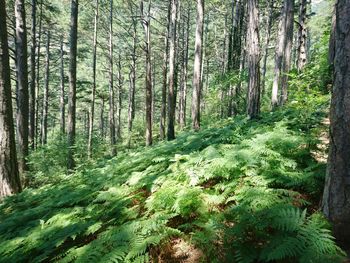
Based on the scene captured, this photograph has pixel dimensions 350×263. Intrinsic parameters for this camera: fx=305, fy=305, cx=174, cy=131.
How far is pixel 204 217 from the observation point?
369 centimetres

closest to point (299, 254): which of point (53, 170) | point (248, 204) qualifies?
point (248, 204)

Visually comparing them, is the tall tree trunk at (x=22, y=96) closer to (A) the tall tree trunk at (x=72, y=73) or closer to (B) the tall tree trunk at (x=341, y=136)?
(A) the tall tree trunk at (x=72, y=73)

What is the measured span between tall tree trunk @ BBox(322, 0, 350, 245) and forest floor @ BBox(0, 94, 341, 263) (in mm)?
235

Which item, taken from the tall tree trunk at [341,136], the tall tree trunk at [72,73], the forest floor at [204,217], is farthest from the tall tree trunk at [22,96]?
the tall tree trunk at [341,136]

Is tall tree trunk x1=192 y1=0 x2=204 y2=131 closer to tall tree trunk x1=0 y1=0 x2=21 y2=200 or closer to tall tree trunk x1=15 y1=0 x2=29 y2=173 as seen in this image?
tall tree trunk x1=15 y1=0 x2=29 y2=173

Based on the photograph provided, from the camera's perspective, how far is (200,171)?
4836mm

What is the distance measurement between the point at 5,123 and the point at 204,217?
6.13 meters

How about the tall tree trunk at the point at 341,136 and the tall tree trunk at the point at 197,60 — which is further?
the tall tree trunk at the point at 197,60

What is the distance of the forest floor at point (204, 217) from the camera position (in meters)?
2.82

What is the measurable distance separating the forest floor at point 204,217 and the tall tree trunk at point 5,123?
1.73 metres

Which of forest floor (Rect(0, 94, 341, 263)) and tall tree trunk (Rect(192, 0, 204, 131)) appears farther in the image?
tall tree trunk (Rect(192, 0, 204, 131))

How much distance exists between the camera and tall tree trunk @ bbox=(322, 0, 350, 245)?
278 cm

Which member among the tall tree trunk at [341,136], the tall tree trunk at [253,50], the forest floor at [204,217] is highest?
the tall tree trunk at [253,50]

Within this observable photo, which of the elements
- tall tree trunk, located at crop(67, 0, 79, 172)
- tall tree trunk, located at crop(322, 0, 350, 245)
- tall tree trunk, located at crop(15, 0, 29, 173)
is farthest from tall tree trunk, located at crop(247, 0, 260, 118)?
tall tree trunk, located at crop(15, 0, 29, 173)
